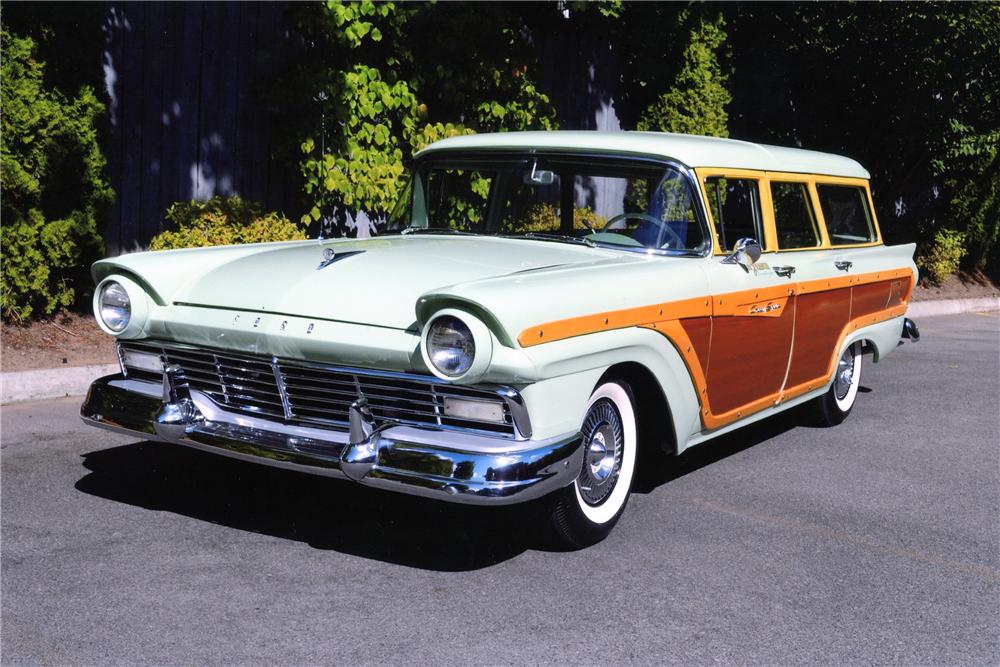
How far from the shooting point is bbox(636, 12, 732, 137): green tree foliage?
1291 centimetres

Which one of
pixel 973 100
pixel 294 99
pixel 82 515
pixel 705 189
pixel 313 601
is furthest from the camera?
pixel 973 100

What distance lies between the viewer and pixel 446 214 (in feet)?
18.9

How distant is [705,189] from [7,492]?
3407 millimetres

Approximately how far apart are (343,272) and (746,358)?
2.07m

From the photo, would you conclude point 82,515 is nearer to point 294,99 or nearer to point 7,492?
point 7,492

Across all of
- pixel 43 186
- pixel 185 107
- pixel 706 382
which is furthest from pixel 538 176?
pixel 185 107

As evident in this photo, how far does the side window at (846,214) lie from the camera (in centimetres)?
654

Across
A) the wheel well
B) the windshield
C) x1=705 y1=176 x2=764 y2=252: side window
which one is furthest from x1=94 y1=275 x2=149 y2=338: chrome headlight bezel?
x1=705 y1=176 x2=764 y2=252: side window

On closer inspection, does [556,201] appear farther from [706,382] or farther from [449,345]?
[449,345]

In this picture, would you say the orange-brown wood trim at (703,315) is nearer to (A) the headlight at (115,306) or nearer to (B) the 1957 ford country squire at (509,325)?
(B) the 1957 ford country squire at (509,325)

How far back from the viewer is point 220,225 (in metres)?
8.62

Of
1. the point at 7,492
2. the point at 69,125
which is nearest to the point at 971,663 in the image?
the point at 7,492

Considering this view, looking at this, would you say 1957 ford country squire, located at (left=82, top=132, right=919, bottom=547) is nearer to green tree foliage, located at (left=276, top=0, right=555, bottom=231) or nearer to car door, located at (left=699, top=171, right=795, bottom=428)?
car door, located at (left=699, top=171, right=795, bottom=428)

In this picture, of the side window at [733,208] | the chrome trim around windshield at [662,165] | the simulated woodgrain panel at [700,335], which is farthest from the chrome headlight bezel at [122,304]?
the side window at [733,208]
